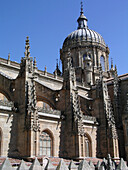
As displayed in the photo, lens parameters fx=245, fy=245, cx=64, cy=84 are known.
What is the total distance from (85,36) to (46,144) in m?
29.1

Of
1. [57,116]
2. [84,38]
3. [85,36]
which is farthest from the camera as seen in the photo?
[85,36]

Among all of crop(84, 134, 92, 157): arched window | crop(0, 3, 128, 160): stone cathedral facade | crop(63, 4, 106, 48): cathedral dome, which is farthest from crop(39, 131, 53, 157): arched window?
crop(63, 4, 106, 48): cathedral dome

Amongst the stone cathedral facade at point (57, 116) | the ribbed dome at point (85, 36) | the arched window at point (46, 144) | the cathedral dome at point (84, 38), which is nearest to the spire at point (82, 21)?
the cathedral dome at point (84, 38)

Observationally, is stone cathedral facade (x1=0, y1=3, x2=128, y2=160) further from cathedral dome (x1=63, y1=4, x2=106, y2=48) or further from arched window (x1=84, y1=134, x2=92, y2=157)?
cathedral dome (x1=63, y1=4, x2=106, y2=48)

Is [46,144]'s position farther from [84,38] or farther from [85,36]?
[85,36]

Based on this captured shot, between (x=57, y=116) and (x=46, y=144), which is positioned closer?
(x=46, y=144)

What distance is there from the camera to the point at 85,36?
46.6 metres

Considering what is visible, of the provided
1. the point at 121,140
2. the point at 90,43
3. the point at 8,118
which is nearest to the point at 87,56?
the point at 90,43

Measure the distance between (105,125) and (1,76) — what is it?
1265 centimetres

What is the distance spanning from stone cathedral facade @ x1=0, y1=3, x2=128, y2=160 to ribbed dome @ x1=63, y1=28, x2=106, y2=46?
474 inches

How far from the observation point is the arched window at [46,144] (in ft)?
71.1

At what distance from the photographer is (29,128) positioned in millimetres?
18859

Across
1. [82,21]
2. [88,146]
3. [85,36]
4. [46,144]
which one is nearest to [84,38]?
[85,36]

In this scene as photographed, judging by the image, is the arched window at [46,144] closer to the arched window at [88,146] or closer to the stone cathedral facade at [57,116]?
the stone cathedral facade at [57,116]
